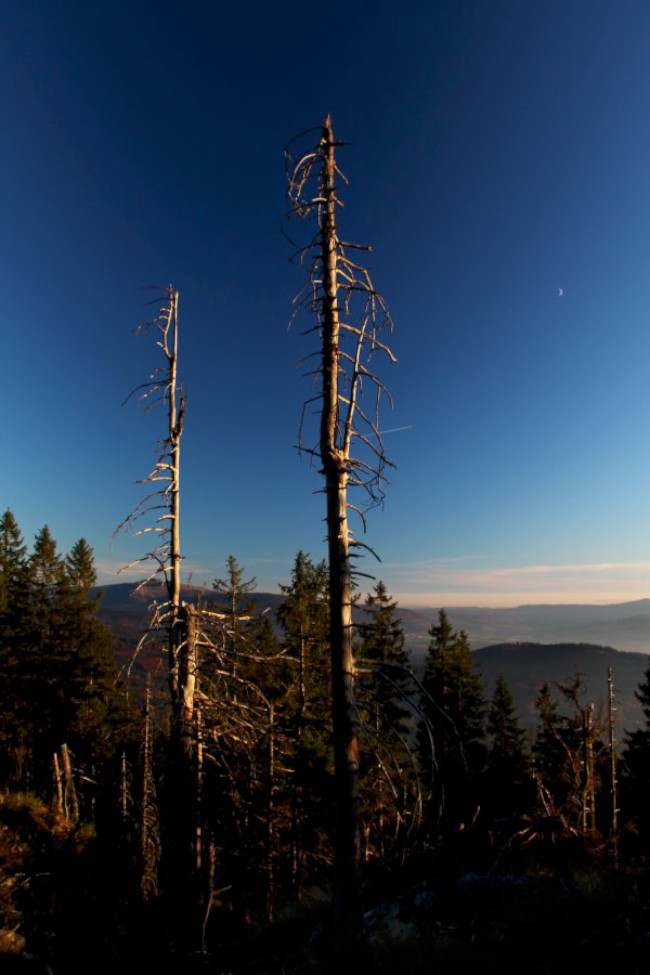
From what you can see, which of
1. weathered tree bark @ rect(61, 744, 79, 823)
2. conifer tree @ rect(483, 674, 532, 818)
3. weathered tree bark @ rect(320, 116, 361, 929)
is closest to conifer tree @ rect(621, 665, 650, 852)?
conifer tree @ rect(483, 674, 532, 818)

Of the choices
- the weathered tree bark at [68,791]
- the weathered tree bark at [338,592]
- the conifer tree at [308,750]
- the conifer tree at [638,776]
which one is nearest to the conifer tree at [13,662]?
the weathered tree bark at [68,791]

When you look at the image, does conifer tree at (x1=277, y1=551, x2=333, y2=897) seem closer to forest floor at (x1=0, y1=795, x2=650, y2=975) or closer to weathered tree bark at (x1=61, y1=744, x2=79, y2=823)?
forest floor at (x1=0, y1=795, x2=650, y2=975)

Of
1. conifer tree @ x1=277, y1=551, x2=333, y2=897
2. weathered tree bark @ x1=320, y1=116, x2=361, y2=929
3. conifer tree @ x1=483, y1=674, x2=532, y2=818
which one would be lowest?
conifer tree @ x1=483, y1=674, x2=532, y2=818

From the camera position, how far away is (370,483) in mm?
6746

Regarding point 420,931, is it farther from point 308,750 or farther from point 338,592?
point 308,750

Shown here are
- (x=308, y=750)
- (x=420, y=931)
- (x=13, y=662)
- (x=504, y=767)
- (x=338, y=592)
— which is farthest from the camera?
(x=504, y=767)

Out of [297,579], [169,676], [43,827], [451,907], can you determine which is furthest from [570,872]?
[43,827]

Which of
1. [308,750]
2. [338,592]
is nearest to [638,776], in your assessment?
[308,750]

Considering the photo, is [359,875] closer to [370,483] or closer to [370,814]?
[370,483]

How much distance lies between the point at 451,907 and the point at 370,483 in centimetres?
769

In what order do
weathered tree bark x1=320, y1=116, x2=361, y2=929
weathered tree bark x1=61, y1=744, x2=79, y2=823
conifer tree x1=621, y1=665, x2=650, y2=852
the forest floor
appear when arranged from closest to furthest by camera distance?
weathered tree bark x1=320, y1=116, x2=361, y2=929 < the forest floor < weathered tree bark x1=61, y1=744, x2=79, y2=823 < conifer tree x1=621, y1=665, x2=650, y2=852

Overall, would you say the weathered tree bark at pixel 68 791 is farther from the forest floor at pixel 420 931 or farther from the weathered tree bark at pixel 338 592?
the weathered tree bark at pixel 338 592

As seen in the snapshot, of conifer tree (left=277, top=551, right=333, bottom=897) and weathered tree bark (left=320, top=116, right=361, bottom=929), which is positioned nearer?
weathered tree bark (left=320, top=116, right=361, bottom=929)

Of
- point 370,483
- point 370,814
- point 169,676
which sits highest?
point 370,483
